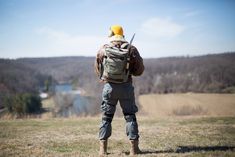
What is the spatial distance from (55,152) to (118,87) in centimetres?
199

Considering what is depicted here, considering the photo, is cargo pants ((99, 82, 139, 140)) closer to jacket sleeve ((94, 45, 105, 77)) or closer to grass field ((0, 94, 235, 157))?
jacket sleeve ((94, 45, 105, 77))

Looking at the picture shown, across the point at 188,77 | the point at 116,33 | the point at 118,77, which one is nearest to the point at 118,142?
the point at 118,77

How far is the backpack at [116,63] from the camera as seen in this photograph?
18.4ft

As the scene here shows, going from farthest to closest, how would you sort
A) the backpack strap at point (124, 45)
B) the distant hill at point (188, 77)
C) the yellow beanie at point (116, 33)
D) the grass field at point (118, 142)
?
the distant hill at point (188, 77) < the grass field at point (118, 142) < the yellow beanie at point (116, 33) < the backpack strap at point (124, 45)

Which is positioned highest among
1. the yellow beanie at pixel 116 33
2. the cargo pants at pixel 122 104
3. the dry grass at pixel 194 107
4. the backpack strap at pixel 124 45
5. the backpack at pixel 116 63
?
the yellow beanie at pixel 116 33

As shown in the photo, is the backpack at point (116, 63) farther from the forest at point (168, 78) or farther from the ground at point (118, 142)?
the forest at point (168, 78)

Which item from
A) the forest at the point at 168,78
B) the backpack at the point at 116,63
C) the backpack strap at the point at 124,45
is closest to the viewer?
the backpack at the point at 116,63

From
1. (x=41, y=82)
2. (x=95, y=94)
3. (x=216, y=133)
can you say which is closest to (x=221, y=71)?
(x=95, y=94)

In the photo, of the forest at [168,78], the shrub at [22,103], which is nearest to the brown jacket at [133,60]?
the shrub at [22,103]

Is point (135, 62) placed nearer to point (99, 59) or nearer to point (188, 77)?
point (99, 59)

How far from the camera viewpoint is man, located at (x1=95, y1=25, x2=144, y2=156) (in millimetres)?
5660

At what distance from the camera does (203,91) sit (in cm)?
6888

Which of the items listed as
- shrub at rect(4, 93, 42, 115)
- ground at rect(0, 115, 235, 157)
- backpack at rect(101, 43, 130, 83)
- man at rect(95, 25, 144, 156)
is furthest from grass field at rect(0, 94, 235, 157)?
shrub at rect(4, 93, 42, 115)

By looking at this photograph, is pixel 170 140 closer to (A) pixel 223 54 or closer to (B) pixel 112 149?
(B) pixel 112 149
